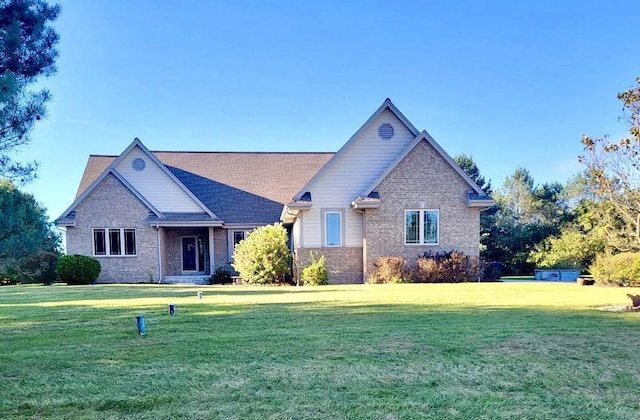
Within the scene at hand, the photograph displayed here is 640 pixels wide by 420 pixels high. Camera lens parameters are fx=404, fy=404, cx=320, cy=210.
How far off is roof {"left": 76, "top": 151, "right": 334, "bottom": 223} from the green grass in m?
15.1

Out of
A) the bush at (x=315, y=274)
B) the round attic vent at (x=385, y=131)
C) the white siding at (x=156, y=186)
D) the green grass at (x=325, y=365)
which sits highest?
the round attic vent at (x=385, y=131)

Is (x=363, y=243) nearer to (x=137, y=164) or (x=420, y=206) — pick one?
(x=420, y=206)

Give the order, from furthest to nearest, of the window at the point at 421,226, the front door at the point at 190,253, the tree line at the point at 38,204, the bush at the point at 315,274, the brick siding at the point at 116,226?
the front door at the point at 190,253 < the brick siding at the point at 116,226 < the window at the point at 421,226 < the bush at the point at 315,274 < the tree line at the point at 38,204

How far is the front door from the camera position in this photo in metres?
22.6

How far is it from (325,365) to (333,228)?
1355 cm

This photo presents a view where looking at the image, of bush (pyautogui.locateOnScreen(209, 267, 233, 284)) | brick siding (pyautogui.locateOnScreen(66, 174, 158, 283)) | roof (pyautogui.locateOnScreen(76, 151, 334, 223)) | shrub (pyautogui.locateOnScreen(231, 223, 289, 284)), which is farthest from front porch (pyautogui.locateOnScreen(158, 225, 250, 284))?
shrub (pyautogui.locateOnScreen(231, 223, 289, 284))

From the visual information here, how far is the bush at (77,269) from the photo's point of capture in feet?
60.0

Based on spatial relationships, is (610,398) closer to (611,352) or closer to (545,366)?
(545,366)

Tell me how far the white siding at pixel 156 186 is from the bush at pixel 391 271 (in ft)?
33.2

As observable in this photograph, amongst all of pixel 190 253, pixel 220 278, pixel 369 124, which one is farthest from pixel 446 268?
pixel 190 253

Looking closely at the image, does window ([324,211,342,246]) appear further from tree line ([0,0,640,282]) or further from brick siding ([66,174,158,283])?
tree line ([0,0,640,282])

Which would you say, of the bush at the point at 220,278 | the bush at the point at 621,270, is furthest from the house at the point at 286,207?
Answer: the bush at the point at 621,270

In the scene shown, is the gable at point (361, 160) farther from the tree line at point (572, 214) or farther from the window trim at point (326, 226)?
the tree line at point (572, 214)

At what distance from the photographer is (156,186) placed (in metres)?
21.2
